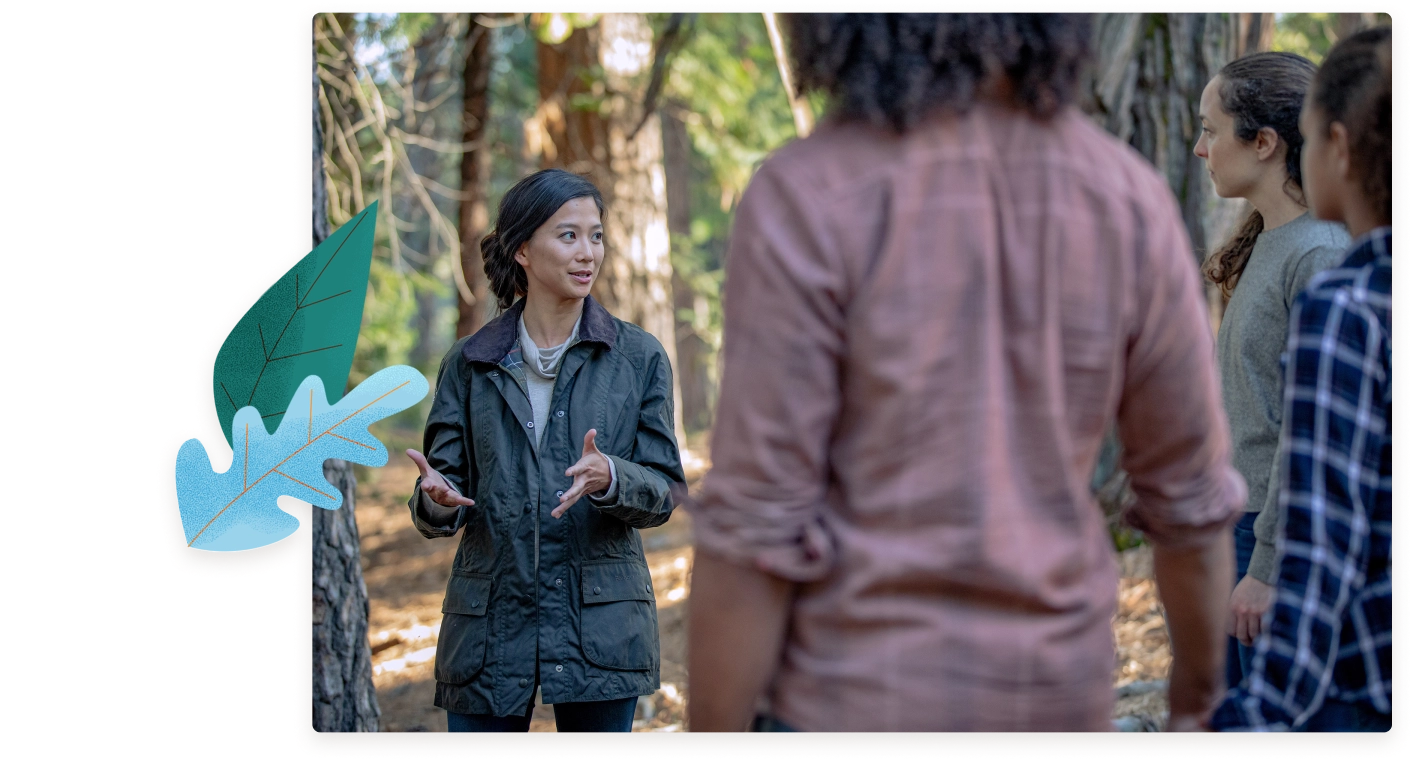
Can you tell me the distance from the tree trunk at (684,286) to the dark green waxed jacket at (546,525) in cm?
628

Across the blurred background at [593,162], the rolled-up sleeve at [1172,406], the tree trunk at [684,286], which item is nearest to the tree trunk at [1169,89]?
the blurred background at [593,162]

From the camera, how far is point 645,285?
17.1ft

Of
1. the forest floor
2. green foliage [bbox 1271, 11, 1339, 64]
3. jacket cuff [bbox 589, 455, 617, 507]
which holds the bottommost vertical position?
the forest floor

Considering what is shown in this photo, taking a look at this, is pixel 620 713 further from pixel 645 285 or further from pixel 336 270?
pixel 645 285

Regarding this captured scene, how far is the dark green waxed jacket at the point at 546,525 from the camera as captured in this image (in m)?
2.40

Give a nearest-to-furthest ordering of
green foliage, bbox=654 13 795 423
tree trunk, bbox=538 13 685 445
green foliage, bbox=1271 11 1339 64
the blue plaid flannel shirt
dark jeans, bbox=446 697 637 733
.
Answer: the blue plaid flannel shirt → dark jeans, bbox=446 697 637 733 → tree trunk, bbox=538 13 685 445 → green foliage, bbox=1271 11 1339 64 → green foliage, bbox=654 13 795 423

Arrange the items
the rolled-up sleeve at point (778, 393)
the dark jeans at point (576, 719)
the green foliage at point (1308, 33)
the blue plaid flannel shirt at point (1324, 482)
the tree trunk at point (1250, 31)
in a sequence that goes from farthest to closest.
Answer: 1. the green foliage at point (1308, 33)
2. the tree trunk at point (1250, 31)
3. the dark jeans at point (576, 719)
4. the blue plaid flannel shirt at point (1324, 482)
5. the rolled-up sleeve at point (778, 393)

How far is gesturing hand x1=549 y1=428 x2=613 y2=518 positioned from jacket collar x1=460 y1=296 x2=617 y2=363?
281 mm

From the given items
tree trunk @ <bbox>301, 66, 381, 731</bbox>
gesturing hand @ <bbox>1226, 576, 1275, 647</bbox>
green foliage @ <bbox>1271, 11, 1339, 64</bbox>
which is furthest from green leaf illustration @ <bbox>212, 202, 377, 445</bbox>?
green foliage @ <bbox>1271, 11, 1339, 64</bbox>

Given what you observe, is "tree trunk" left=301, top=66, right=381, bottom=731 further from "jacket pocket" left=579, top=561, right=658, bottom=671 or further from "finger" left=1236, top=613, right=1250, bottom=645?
"finger" left=1236, top=613, right=1250, bottom=645

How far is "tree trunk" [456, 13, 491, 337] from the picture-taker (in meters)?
4.93

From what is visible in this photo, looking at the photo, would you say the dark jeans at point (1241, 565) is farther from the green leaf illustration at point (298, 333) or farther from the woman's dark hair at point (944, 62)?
the green leaf illustration at point (298, 333)

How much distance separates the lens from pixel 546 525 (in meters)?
2.43

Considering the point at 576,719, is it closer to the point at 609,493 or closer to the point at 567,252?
the point at 609,493
